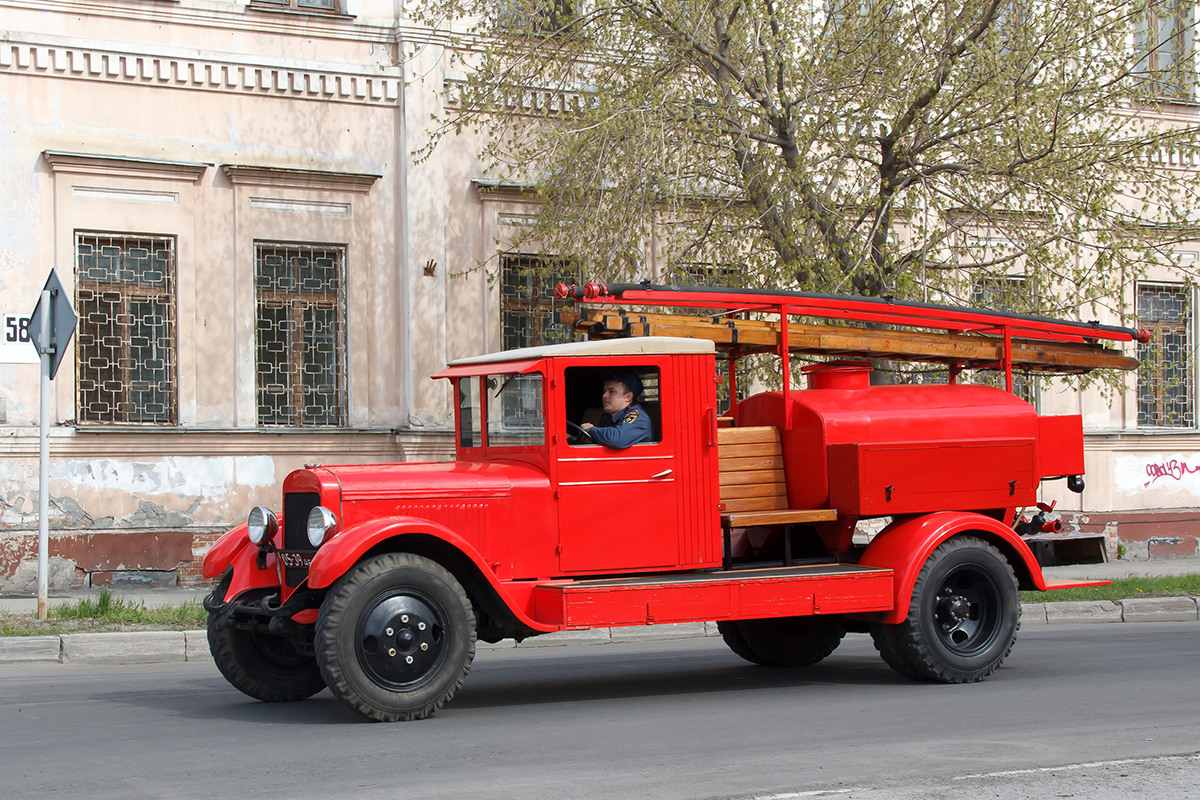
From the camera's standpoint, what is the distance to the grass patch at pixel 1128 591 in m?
13.6

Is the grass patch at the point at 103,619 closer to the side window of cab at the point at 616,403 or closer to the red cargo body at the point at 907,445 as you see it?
the side window of cab at the point at 616,403

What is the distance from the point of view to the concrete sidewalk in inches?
402

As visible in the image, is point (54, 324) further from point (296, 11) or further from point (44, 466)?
point (296, 11)

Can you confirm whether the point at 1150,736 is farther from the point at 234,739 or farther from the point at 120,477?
the point at 120,477

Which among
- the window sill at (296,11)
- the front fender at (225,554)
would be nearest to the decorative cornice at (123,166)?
the window sill at (296,11)

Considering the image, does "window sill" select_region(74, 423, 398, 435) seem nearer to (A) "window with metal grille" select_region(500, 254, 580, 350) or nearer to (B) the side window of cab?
(A) "window with metal grille" select_region(500, 254, 580, 350)

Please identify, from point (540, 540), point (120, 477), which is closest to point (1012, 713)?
point (540, 540)

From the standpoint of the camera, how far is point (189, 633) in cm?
1070

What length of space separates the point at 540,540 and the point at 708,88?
7.95 metres

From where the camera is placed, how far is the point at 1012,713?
7180 mm

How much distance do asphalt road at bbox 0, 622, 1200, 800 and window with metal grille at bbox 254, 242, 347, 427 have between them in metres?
6.72

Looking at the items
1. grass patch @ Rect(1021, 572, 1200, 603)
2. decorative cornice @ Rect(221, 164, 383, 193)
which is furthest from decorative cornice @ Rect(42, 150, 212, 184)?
grass patch @ Rect(1021, 572, 1200, 603)

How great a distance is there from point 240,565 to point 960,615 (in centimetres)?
443

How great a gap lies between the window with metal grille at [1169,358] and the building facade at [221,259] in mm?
5876
